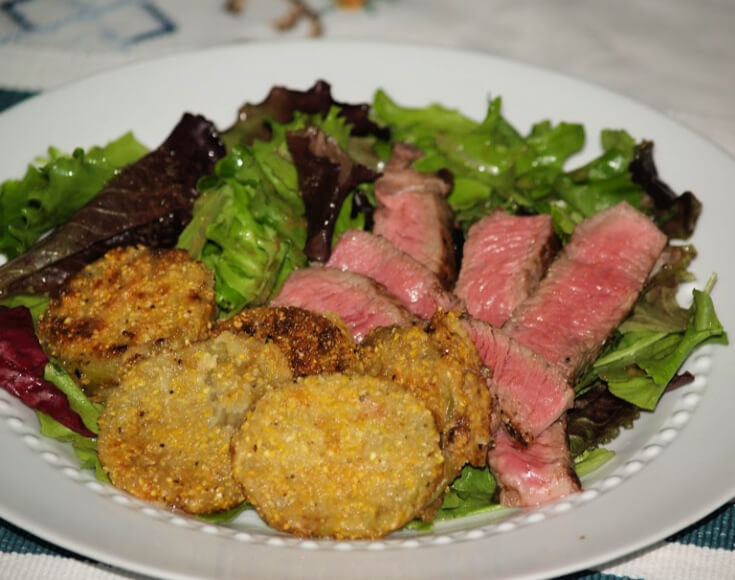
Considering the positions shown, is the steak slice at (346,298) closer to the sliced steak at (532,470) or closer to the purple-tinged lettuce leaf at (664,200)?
the sliced steak at (532,470)

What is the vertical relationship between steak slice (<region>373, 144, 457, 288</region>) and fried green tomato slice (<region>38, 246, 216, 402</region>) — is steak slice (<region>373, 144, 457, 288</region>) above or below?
above

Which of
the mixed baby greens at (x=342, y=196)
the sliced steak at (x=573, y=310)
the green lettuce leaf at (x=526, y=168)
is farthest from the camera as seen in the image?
the green lettuce leaf at (x=526, y=168)

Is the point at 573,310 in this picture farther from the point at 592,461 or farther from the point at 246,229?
the point at 246,229

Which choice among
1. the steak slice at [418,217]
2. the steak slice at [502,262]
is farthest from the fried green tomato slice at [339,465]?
the steak slice at [418,217]

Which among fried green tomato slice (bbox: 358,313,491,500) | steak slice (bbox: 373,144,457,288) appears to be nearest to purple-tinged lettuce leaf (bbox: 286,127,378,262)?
steak slice (bbox: 373,144,457,288)

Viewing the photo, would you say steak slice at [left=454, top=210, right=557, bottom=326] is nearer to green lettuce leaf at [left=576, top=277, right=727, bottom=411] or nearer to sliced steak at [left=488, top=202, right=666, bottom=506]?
sliced steak at [left=488, top=202, right=666, bottom=506]

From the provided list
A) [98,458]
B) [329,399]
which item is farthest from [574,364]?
[98,458]
